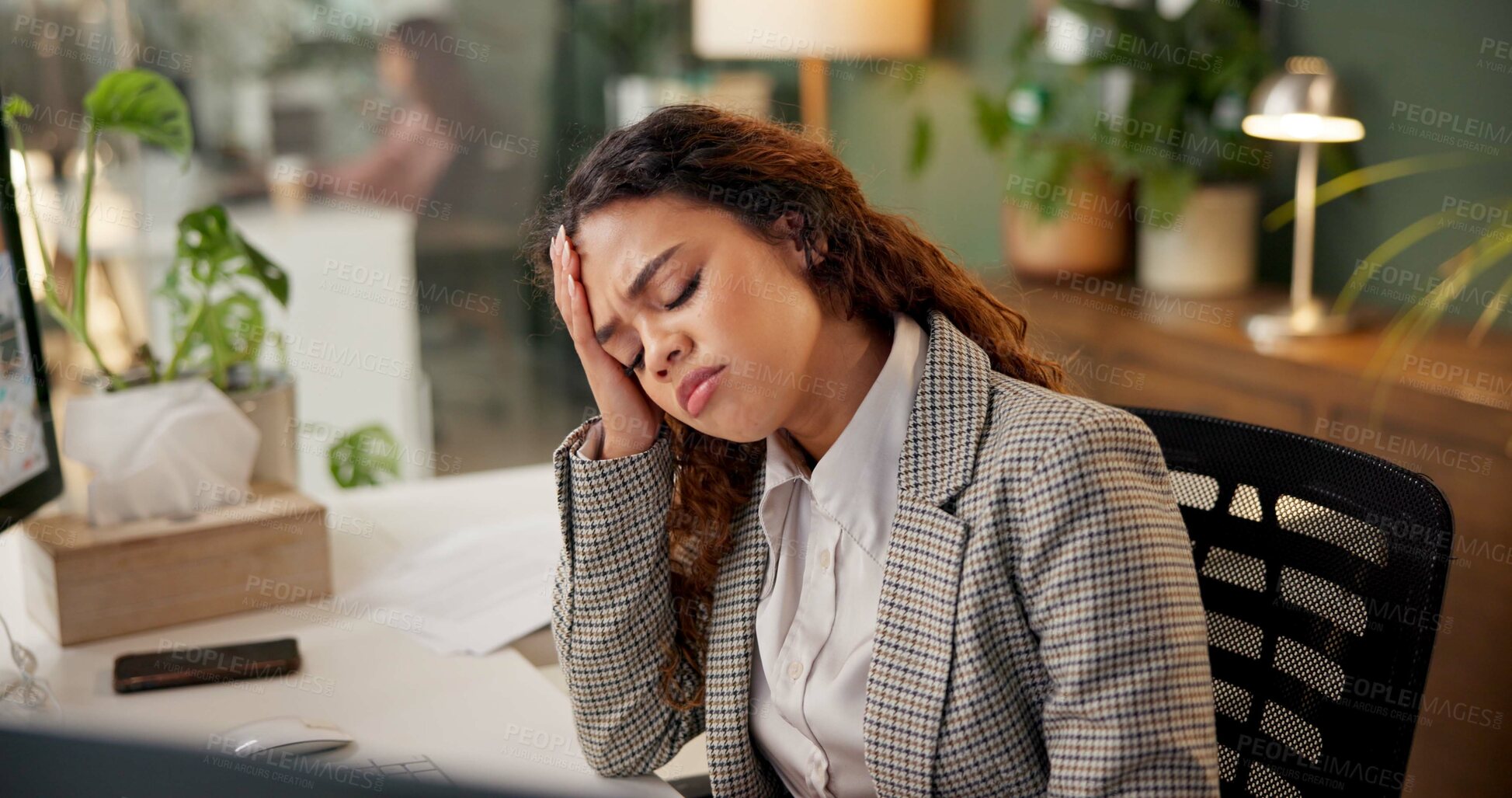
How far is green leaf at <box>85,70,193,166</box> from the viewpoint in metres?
1.45

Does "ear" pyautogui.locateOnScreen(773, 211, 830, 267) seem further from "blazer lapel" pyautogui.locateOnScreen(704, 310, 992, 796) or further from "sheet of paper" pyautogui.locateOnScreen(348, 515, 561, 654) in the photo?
"sheet of paper" pyautogui.locateOnScreen(348, 515, 561, 654)

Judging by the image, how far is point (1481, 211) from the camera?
7.78 feet

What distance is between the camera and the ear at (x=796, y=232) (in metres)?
0.99

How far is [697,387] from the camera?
0.96 metres

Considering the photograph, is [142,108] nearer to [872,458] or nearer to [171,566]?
[171,566]

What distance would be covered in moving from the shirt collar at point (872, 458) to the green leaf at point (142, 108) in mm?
914

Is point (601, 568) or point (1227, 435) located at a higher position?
point (1227, 435)

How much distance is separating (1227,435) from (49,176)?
125 inches

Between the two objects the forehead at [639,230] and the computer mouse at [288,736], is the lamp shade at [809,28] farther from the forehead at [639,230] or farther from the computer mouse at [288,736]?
the computer mouse at [288,736]

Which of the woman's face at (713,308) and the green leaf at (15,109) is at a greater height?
the green leaf at (15,109)

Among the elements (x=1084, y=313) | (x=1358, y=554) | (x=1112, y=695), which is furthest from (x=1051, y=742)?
(x=1084, y=313)

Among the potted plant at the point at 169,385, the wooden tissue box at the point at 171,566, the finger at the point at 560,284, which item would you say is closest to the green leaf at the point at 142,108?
the potted plant at the point at 169,385

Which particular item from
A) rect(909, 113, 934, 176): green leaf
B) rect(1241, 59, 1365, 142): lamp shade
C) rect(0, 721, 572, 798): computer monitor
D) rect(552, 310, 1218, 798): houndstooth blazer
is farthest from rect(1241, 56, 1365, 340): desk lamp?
rect(0, 721, 572, 798): computer monitor

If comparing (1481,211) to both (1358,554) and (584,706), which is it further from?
(584,706)
